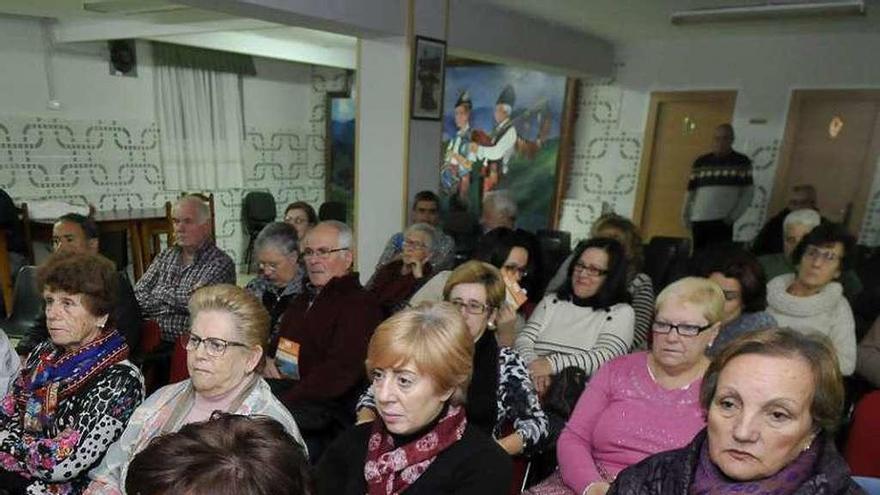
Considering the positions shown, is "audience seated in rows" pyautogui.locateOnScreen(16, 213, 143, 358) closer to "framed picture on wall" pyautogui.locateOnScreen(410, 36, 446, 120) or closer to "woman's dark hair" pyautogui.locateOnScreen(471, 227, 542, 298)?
"woman's dark hair" pyautogui.locateOnScreen(471, 227, 542, 298)

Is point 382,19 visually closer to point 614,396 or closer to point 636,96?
point 614,396

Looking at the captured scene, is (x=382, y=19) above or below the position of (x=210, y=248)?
above

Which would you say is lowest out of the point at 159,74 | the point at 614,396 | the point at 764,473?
the point at 614,396

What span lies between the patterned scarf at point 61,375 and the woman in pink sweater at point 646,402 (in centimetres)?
139

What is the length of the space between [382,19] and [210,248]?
1842 millimetres

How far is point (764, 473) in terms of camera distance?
112cm

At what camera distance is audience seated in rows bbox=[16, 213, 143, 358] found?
194cm

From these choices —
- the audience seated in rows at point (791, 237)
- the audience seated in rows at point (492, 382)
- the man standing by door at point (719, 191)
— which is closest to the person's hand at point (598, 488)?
the audience seated in rows at point (492, 382)

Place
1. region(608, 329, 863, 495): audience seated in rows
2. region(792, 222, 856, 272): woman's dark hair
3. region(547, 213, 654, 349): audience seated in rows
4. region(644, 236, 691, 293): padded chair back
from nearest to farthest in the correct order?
region(608, 329, 863, 495): audience seated in rows, region(792, 222, 856, 272): woman's dark hair, region(547, 213, 654, 349): audience seated in rows, region(644, 236, 691, 293): padded chair back

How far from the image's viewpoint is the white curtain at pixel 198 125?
624 cm

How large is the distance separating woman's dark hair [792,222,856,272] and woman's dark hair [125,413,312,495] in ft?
8.42

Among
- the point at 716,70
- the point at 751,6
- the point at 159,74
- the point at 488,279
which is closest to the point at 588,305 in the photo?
the point at 488,279

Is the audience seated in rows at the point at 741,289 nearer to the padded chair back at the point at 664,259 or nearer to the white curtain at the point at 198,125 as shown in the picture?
the padded chair back at the point at 664,259

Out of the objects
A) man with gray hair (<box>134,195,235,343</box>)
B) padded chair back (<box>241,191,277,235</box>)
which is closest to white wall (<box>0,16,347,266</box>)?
padded chair back (<box>241,191,277,235</box>)
